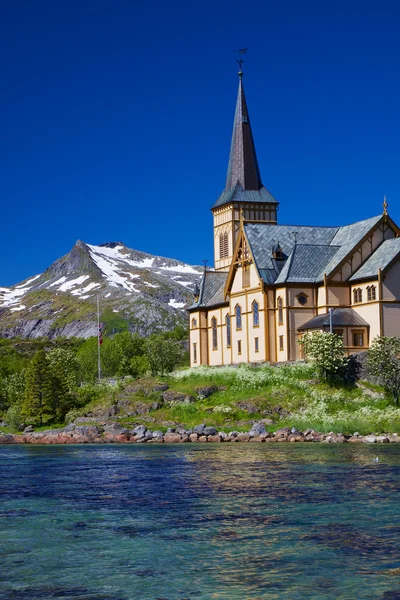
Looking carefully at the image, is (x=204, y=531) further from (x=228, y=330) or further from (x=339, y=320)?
(x=228, y=330)

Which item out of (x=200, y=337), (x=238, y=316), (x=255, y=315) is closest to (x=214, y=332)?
(x=200, y=337)

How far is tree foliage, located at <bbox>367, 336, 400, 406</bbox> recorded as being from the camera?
219ft

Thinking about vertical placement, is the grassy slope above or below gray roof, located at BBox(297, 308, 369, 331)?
below

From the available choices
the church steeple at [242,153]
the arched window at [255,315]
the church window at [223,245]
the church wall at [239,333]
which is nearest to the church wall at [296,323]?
the arched window at [255,315]

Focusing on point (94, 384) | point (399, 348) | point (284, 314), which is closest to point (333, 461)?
point (399, 348)

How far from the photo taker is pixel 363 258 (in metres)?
77.6

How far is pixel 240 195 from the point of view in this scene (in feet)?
349

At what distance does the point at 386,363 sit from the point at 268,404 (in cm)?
1037

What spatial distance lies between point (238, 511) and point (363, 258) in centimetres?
5512

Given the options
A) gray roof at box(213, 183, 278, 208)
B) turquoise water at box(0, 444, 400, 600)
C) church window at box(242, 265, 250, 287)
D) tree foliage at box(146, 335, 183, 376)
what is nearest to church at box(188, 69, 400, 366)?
church window at box(242, 265, 250, 287)

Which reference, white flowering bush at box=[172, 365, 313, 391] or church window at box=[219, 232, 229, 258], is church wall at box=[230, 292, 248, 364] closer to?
white flowering bush at box=[172, 365, 313, 391]

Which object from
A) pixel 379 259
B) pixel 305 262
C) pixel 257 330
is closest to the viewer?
pixel 379 259

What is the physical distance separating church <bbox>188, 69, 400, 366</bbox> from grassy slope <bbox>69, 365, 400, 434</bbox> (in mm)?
5304

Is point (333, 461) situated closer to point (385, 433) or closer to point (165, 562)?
point (385, 433)
